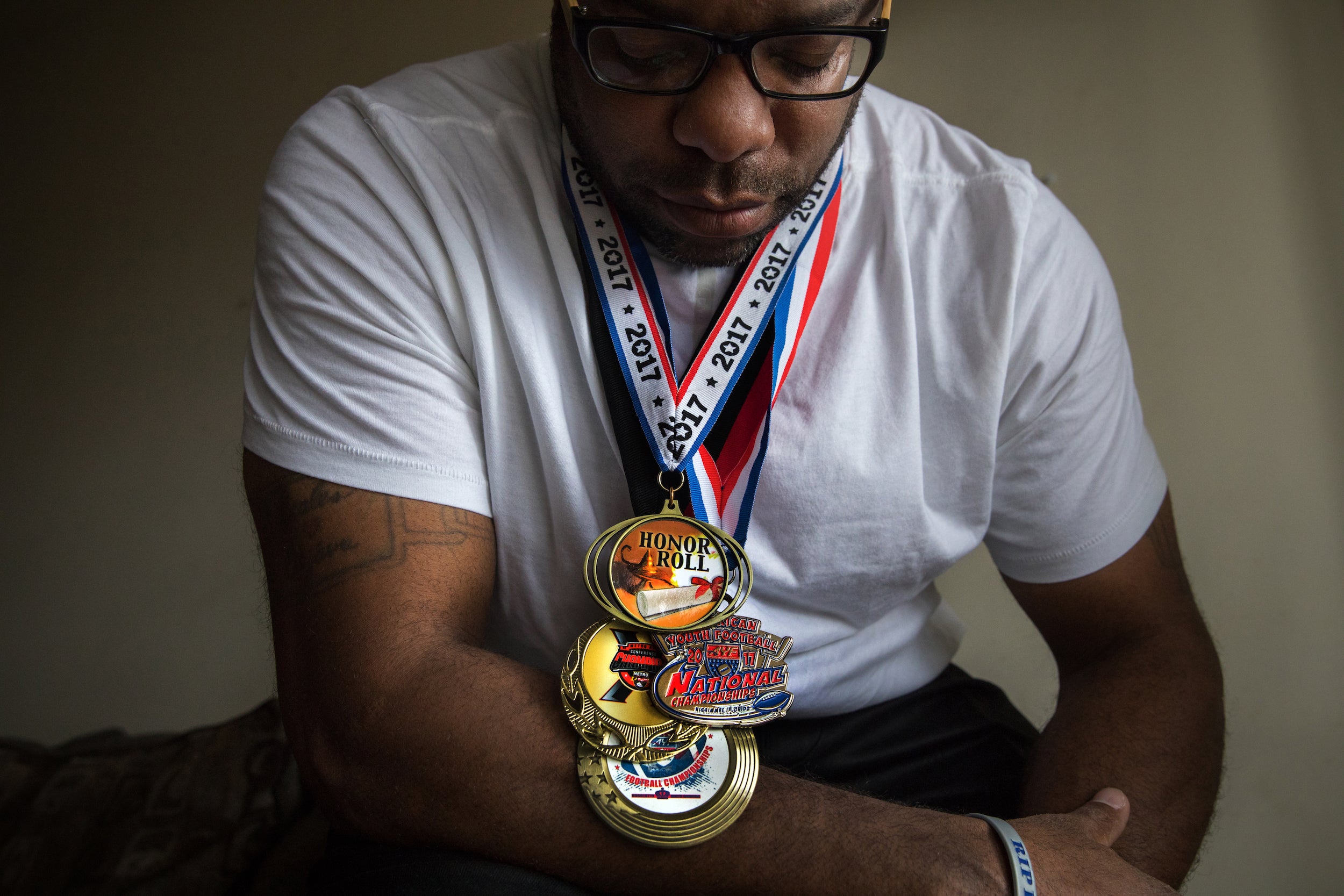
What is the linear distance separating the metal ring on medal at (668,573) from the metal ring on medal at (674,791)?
0.14 meters

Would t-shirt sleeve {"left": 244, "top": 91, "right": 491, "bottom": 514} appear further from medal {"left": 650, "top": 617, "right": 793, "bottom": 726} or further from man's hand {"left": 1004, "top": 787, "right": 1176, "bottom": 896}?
man's hand {"left": 1004, "top": 787, "right": 1176, "bottom": 896}

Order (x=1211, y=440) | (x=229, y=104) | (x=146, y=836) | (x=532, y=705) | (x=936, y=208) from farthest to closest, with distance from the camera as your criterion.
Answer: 1. (x=229, y=104)
2. (x=1211, y=440)
3. (x=146, y=836)
4. (x=936, y=208)
5. (x=532, y=705)

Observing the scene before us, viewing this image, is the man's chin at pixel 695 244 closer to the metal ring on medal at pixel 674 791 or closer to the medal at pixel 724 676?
the medal at pixel 724 676

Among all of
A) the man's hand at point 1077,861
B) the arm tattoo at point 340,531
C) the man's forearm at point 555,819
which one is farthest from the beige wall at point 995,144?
the arm tattoo at point 340,531

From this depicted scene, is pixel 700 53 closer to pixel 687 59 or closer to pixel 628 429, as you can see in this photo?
pixel 687 59

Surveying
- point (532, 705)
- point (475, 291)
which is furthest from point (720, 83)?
point (532, 705)

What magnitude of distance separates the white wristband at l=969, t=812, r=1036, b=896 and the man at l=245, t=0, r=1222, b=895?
0.01 meters

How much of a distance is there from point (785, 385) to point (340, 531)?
539mm

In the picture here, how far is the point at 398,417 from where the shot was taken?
1.00m

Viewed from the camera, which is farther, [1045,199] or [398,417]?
[1045,199]

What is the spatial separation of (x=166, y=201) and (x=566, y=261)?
7.15 ft

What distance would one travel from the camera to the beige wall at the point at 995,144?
1.97 metres

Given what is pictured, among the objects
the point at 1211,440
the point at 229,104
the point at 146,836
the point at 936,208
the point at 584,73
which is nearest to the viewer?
the point at 584,73

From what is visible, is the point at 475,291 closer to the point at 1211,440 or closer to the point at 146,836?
Answer: the point at 146,836
